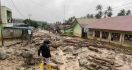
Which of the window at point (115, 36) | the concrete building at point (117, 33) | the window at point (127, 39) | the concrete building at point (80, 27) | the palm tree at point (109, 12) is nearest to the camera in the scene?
the window at point (127, 39)

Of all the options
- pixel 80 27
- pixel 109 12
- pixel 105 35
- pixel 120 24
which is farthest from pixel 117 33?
pixel 109 12

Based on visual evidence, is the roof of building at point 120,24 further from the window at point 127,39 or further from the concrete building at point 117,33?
the window at point 127,39

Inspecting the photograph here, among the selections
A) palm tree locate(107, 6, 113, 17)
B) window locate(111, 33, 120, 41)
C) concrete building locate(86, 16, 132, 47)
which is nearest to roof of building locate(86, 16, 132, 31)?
concrete building locate(86, 16, 132, 47)

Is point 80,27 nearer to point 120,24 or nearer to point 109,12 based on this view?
point 120,24

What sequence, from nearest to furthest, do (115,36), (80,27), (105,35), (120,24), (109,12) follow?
1. (115,36)
2. (120,24)
3. (105,35)
4. (80,27)
5. (109,12)

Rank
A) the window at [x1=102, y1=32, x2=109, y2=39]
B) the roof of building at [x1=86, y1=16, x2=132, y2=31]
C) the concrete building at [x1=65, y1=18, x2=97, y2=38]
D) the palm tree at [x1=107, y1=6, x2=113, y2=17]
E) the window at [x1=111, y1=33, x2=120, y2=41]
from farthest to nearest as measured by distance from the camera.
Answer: the palm tree at [x1=107, y1=6, x2=113, y2=17], the concrete building at [x1=65, y1=18, x2=97, y2=38], the window at [x1=102, y1=32, x2=109, y2=39], the window at [x1=111, y1=33, x2=120, y2=41], the roof of building at [x1=86, y1=16, x2=132, y2=31]

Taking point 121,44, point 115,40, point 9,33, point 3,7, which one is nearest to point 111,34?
point 115,40

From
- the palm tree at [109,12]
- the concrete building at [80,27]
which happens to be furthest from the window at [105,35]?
the palm tree at [109,12]

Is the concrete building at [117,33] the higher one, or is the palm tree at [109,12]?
the palm tree at [109,12]

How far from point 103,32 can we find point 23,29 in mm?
13681

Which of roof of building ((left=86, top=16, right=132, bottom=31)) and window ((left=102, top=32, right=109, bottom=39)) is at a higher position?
roof of building ((left=86, top=16, right=132, bottom=31))

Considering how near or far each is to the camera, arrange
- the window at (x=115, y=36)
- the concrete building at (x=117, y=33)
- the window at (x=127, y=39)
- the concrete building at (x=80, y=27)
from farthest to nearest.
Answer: the concrete building at (x=80, y=27) → the window at (x=115, y=36) → the concrete building at (x=117, y=33) → the window at (x=127, y=39)

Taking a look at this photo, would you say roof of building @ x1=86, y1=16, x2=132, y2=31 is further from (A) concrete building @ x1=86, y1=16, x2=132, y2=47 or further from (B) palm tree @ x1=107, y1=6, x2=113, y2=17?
(B) palm tree @ x1=107, y1=6, x2=113, y2=17

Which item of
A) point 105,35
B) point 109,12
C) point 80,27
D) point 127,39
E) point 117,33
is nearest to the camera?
point 127,39
